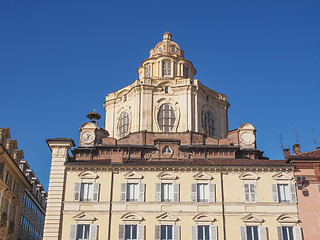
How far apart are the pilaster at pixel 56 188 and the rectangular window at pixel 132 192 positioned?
627 cm

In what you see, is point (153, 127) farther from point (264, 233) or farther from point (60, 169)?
point (264, 233)

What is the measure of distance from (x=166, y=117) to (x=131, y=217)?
2276 centimetres

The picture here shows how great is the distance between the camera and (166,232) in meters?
40.2

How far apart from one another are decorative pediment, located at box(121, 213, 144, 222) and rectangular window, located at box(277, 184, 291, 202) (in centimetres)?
1325

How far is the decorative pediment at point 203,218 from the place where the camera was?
40469 millimetres

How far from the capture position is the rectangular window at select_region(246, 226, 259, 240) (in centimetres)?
3997

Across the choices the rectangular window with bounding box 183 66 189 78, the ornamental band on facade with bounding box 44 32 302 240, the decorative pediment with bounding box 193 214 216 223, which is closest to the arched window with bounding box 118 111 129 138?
the rectangular window with bounding box 183 66 189 78

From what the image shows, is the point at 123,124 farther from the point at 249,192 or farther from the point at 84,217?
the point at 249,192

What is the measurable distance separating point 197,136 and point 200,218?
671 inches

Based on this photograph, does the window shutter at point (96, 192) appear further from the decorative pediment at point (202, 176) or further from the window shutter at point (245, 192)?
the window shutter at point (245, 192)

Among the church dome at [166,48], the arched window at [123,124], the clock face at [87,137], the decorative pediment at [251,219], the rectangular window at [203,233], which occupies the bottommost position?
the rectangular window at [203,233]

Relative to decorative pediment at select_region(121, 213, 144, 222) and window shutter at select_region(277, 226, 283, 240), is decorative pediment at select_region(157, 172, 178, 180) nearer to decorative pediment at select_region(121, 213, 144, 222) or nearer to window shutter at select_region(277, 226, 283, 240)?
decorative pediment at select_region(121, 213, 144, 222)

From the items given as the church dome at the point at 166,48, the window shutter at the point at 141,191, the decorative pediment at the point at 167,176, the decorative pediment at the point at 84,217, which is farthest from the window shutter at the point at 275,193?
the church dome at the point at 166,48

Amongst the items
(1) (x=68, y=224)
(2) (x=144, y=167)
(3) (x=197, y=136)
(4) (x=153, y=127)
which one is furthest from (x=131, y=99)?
(1) (x=68, y=224)
